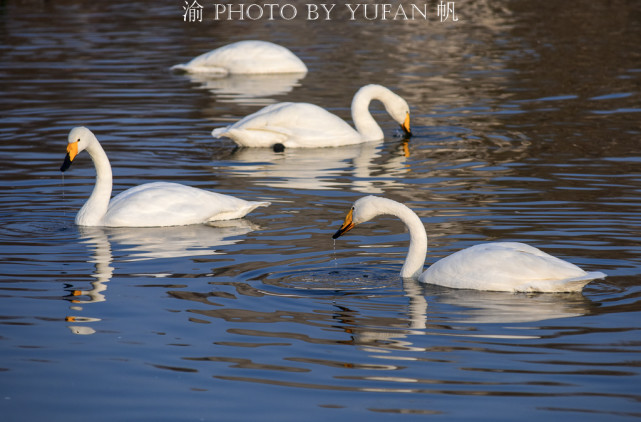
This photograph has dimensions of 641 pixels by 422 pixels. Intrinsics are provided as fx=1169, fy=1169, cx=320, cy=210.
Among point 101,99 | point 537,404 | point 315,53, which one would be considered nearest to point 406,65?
point 315,53

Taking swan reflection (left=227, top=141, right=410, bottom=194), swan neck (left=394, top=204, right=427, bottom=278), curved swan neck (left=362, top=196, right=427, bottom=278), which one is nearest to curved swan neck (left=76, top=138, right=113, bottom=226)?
swan reflection (left=227, top=141, right=410, bottom=194)

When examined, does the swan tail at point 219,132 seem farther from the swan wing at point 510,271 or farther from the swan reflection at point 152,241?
the swan wing at point 510,271

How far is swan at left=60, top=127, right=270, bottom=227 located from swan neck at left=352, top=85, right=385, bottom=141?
573 cm

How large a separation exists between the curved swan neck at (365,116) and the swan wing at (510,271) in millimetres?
8596

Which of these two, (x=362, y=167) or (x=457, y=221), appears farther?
(x=362, y=167)

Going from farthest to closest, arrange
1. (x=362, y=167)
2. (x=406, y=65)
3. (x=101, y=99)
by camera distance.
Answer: (x=406, y=65), (x=101, y=99), (x=362, y=167)

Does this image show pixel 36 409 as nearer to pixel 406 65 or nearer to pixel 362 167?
pixel 362 167

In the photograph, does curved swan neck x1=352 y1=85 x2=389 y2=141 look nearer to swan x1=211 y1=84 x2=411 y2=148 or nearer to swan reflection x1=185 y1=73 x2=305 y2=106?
swan x1=211 y1=84 x2=411 y2=148

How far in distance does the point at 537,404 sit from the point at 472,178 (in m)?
7.27

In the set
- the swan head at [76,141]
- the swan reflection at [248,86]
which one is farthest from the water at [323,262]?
the swan head at [76,141]

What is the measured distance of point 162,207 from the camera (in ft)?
37.3

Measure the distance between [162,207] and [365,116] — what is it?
6479mm

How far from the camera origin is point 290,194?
42.6ft

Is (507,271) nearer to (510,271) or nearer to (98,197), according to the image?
(510,271)
